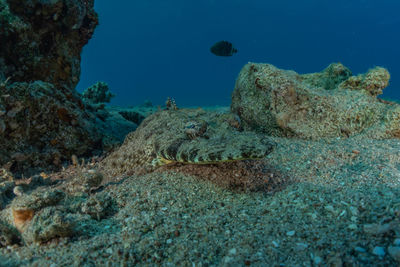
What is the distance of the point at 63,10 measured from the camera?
18.4 ft

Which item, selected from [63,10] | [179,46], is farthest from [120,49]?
[63,10]

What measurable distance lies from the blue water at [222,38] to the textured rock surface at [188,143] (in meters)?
111

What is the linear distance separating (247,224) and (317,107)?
402 centimetres

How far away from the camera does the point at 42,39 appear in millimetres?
5621

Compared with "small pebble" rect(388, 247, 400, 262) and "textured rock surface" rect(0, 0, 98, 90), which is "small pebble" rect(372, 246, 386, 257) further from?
"textured rock surface" rect(0, 0, 98, 90)

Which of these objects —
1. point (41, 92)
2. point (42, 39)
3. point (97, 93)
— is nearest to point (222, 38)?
point (97, 93)

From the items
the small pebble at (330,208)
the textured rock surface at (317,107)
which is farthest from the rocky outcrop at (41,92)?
the small pebble at (330,208)

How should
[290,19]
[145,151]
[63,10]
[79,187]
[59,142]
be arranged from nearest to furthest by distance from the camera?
[79,187] < [145,151] < [59,142] < [63,10] < [290,19]

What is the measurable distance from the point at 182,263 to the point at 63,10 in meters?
6.39

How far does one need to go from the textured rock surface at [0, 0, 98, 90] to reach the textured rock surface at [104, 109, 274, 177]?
2.94 meters

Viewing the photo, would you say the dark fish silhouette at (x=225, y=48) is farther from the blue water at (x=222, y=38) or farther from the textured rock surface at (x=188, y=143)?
the blue water at (x=222, y=38)

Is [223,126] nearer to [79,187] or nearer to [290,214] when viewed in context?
[290,214]

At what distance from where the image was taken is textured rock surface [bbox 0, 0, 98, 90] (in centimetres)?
505

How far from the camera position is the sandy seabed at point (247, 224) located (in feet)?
5.51
